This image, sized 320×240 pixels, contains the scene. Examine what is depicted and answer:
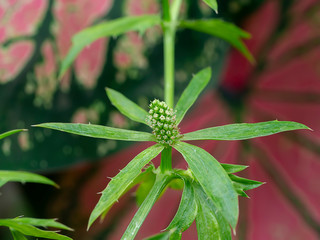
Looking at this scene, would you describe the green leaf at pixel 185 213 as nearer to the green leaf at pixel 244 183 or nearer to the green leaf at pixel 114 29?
the green leaf at pixel 244 183

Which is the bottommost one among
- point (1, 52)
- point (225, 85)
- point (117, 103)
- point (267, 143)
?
point (267, 143)

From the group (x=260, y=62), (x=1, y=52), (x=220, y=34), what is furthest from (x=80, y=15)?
(x=260, y=62)

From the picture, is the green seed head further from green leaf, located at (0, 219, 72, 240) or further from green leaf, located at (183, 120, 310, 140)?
green leaf, located at (0, 219, 72, 240)

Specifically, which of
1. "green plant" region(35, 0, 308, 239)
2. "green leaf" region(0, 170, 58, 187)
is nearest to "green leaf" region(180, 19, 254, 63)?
"green plant" region(35, 0, 308, 239)

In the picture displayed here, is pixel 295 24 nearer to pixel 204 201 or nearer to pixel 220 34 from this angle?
pixel 220 34

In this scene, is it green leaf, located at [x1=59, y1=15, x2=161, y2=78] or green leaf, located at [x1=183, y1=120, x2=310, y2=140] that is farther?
green leaf, located at [x1=59, y1=15, x2=161, y2=78]

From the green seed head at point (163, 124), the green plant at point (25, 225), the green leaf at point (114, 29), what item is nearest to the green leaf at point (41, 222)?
the green plant at point (25, 225)
